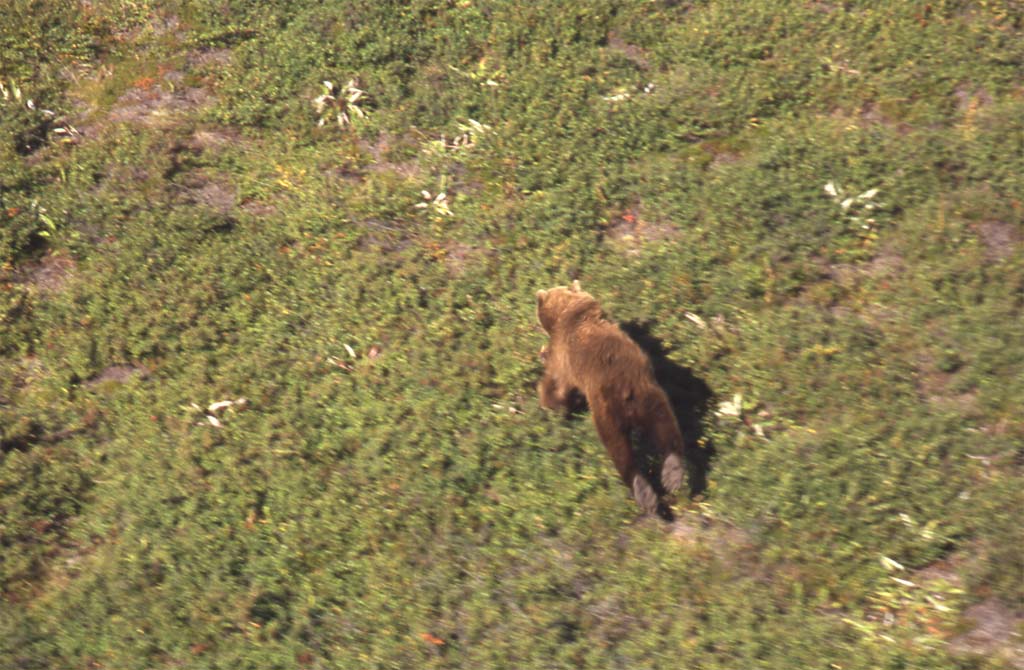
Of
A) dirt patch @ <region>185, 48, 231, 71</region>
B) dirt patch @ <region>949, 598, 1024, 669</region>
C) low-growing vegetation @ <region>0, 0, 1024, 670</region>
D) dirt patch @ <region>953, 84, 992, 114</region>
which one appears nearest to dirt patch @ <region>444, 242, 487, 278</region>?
low-growing vegetation @ <region>0, 0, 1024, 670</region>

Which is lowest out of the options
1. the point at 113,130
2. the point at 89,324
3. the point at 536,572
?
the point at 536,572

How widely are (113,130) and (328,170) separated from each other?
2.84 meters

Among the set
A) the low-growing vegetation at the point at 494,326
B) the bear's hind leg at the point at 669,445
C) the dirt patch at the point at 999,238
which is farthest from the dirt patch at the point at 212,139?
the dirt patch at the point at 999,238

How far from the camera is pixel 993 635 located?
20.7 feet

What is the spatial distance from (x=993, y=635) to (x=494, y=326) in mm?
4905

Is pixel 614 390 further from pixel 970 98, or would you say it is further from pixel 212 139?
pixel 212 139

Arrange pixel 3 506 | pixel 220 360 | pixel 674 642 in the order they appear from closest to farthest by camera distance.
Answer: pixel 674 642
pixel 3 506
pixel 220 360

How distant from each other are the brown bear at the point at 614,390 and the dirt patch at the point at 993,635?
2176 millimetres

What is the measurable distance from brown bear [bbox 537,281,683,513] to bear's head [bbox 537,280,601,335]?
12 mm

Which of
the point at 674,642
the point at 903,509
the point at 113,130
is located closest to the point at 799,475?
the point at 903,509

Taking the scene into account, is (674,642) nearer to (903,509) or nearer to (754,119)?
(903,509)

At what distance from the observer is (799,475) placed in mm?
7457

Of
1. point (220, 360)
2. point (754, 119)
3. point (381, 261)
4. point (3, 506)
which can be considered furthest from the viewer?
point (754, 119)

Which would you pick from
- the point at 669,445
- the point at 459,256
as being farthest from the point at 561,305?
the point at 459,256
